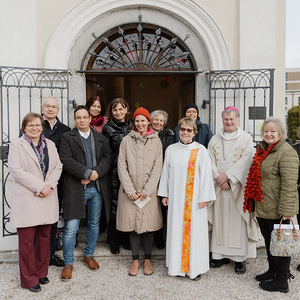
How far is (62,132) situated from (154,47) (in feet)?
7.24

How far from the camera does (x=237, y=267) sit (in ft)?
11.8

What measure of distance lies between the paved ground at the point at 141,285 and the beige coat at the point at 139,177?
22.0 inches

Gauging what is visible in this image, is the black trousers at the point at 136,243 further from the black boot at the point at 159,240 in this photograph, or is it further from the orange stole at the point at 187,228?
the black boot at the point at 159,240

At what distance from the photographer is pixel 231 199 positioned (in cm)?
362

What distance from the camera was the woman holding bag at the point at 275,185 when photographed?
9.59 ft

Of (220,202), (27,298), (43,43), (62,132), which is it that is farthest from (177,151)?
(43,43)

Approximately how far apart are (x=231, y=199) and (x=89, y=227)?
1719mm

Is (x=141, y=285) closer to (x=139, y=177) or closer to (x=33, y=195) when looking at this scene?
(x=139, y=177)

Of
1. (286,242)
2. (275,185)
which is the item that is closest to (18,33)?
(275,185)

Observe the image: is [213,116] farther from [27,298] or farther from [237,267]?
[27,298]

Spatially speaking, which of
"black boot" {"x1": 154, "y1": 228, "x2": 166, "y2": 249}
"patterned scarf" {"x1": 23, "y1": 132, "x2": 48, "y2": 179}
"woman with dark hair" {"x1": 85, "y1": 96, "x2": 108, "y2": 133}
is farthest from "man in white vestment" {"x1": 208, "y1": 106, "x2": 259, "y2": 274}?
"patterned scarf" {"x1": 23, "y1": 132, "x2": 48, "y2": 179}

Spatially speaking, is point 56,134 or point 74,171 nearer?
point 74,171

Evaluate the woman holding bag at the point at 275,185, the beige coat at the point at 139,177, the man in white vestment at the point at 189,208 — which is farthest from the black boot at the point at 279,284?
the beige coat at the point at 139,177

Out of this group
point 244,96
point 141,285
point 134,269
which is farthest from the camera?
point 244,96
